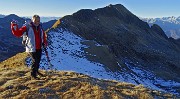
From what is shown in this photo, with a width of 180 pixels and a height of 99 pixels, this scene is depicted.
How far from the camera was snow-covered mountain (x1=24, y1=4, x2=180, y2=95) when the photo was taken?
1818 inches

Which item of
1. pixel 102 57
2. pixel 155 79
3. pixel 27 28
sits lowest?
pixel 155 79

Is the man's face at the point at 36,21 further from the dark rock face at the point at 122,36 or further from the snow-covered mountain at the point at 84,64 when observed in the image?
the dark rock face at the point at 122,36

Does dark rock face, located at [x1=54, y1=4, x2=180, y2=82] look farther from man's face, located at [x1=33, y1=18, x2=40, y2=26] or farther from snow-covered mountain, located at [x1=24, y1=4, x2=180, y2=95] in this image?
man's face, located at [x1=33, y1=18, x2=40, y2=26]

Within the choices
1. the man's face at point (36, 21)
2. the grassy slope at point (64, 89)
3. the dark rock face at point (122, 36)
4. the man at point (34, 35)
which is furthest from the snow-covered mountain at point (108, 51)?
the man's face at point (36, 21)

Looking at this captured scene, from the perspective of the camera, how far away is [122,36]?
3497 inches

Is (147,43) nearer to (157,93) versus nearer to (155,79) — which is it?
(155,79)

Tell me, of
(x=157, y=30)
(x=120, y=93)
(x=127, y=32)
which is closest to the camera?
(x=120, y=93)

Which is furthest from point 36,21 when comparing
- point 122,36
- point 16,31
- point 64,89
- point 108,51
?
point 122,36

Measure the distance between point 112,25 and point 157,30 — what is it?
41.0 metres

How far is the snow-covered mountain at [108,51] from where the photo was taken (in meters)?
46.2

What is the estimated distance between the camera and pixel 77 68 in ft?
140

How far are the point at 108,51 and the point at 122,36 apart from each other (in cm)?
3203

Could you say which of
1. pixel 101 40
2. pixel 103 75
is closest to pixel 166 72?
pixel 101 40

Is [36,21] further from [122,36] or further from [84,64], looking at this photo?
[122,36]
